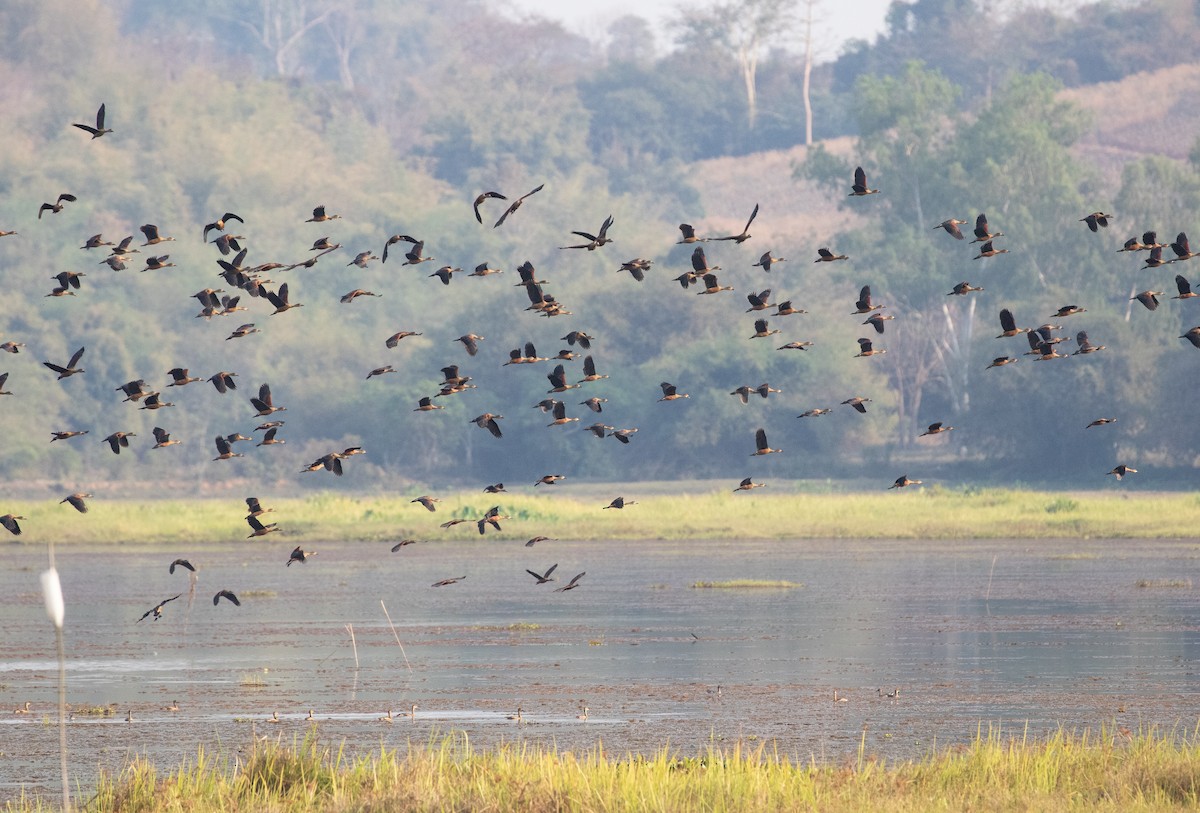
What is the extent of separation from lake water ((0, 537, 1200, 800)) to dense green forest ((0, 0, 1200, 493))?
2201 cm

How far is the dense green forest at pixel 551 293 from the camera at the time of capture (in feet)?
293

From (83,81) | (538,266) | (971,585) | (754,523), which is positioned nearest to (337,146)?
(83,81)

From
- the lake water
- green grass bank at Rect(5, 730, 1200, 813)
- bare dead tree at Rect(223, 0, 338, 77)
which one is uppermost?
bare dead tree at Rect(223, 0, 338, 77)

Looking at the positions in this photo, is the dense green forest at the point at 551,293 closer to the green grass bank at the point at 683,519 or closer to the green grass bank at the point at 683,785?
the green grass bank at the point at 683,519

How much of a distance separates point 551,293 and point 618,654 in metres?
75.3

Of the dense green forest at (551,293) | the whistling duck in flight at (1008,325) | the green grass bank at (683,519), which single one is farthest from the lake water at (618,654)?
the dense green forest at (551,293)

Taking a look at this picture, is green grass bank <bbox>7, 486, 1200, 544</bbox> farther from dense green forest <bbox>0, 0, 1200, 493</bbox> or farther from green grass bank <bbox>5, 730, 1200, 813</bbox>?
green grass bank <bbox>5, 730, 1200, 813</bbox>

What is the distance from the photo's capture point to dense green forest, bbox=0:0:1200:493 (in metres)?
89.2

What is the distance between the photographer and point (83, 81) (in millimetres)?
135500

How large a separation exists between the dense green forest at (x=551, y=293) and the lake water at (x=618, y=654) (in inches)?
866

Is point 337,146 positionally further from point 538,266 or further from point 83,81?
point 538,266

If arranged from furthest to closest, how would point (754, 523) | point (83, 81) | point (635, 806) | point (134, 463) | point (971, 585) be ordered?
point (83, 81), point (134, 463), point (754, 523), point (971, 585), point (635, 806)

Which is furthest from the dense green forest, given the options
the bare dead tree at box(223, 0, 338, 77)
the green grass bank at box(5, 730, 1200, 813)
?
the green grass bank at box(5, 730, 1200, 813)

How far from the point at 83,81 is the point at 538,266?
34.1 m
